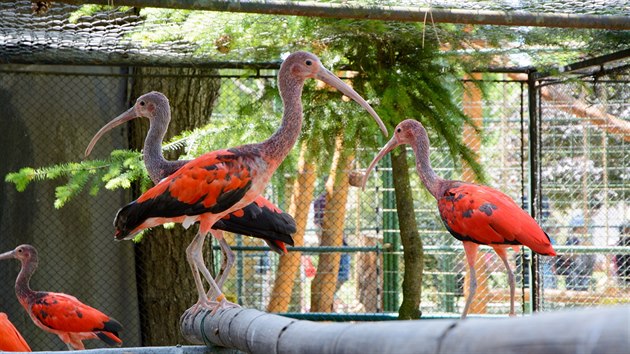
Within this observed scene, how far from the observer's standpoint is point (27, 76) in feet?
26.3

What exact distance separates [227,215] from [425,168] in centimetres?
127

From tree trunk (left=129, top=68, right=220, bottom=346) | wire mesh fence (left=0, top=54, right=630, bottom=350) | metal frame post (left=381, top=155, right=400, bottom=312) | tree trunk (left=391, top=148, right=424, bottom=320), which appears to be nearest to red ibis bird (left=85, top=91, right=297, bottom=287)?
wire mesh fence (left=0, top=54, right=630, bottom=350)

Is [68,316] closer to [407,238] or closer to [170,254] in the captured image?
[170,254]

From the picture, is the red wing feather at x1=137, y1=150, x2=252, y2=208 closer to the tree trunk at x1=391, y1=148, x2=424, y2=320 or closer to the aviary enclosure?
the aviary enclosure

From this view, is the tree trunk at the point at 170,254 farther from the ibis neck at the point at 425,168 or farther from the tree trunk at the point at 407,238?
the ibis neck at the point at 425,168

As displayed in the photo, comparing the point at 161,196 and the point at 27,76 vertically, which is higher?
the point at 27,76

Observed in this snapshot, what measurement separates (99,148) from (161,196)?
405cm

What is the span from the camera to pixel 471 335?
53.4 inches

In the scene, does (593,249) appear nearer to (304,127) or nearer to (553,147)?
(553,147)

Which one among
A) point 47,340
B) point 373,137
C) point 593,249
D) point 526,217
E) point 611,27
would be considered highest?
point 611,27

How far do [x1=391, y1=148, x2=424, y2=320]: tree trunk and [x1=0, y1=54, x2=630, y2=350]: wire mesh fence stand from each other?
10.9 inches

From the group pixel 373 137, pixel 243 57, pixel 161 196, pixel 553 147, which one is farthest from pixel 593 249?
pixel 161 196

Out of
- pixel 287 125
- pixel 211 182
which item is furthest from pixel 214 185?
pixel 287 125

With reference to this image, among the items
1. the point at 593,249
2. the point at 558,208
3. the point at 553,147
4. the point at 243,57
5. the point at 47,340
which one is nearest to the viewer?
the point at 243,57
